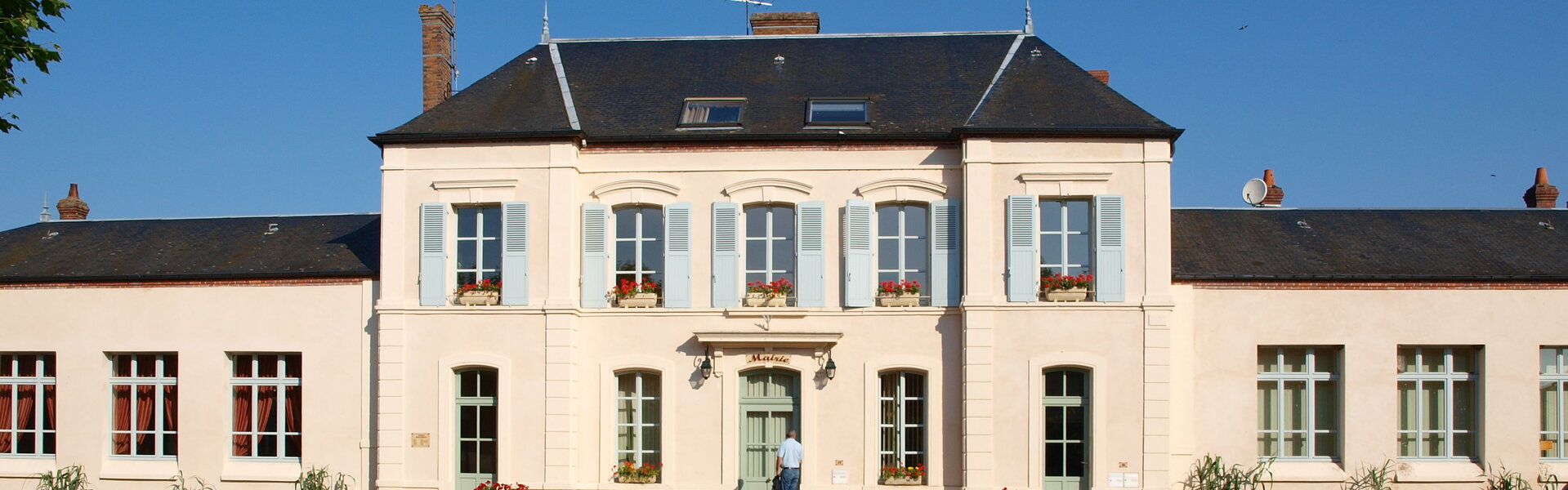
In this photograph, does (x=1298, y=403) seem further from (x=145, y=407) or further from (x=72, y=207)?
(x=72, y=207)

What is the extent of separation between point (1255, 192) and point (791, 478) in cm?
902

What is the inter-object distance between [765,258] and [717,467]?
276 centimetres

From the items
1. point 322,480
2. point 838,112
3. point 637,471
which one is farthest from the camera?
point 838,112

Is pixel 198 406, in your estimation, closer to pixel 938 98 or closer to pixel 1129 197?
pixel 938 98

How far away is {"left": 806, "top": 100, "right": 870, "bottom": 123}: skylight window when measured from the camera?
18938 millimetres

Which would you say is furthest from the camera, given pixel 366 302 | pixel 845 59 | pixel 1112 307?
pixel 845 59

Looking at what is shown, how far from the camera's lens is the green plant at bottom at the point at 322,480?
1853 cm

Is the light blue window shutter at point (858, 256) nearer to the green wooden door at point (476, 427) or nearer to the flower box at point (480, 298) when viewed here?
the flower box at point (480, 298)

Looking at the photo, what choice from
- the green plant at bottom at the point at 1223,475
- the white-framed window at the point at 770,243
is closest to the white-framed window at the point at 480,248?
the white-framed window at the point at 770,243

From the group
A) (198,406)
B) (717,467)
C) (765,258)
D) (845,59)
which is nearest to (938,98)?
(845,59)

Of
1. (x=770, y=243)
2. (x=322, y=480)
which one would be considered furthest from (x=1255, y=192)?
(x=322, y=480)

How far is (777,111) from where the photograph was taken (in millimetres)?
19266

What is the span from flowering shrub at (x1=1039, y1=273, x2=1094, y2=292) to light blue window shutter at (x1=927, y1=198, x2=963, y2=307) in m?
1.05

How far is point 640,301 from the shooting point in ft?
60.4
